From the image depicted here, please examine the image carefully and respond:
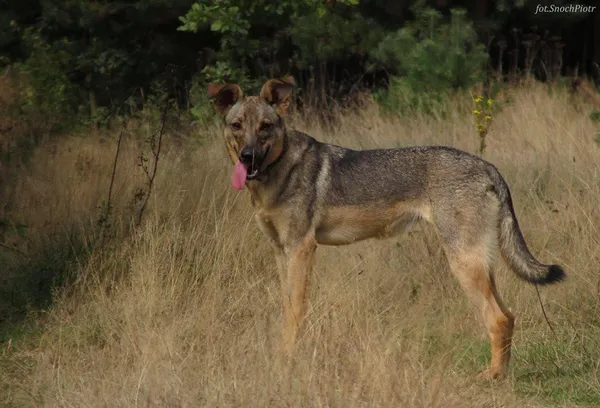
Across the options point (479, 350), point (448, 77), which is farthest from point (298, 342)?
point (448, 77)

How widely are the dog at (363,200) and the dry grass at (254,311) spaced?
0.33m

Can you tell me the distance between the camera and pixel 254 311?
6.79 metres

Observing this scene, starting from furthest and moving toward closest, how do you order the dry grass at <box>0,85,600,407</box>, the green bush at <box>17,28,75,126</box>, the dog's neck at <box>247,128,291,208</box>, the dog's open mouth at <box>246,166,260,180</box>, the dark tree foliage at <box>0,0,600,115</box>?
the dark tree foliage at <box>0,0,600,115</box> < the green bush at <box>17,28,75,126</box> < the dog's neck at <box>247,128,291,208</box> < the dog's open mouth at <box>246,166,260,180</box> < the dry grass at <box>0,85,600,407</box>

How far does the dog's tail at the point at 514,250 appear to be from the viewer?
6.82 metres

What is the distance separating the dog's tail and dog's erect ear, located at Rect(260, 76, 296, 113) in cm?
149

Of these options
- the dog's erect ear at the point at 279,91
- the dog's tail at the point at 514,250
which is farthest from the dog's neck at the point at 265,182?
the dog's tail at the point at 514,250

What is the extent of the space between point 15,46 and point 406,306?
10967 millimetres

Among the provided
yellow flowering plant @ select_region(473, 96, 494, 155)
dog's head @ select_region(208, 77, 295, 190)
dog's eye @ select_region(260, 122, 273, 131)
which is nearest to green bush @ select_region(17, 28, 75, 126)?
yellow flowering plant @ select_region(473, 96, 494, 155)

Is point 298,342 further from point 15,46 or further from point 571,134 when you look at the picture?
point 15,46

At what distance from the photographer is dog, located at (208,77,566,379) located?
6938 millimetres

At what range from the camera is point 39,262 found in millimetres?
8305

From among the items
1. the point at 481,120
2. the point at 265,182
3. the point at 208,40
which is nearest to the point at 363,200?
the point at 265,182

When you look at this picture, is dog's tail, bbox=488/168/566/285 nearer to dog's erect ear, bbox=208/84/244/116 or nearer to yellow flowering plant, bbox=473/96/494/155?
dog's erect ear, bbox=208/84/244/116

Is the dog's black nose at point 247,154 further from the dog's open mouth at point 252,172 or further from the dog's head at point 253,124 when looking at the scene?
the dog's open mouth at point 252,172
